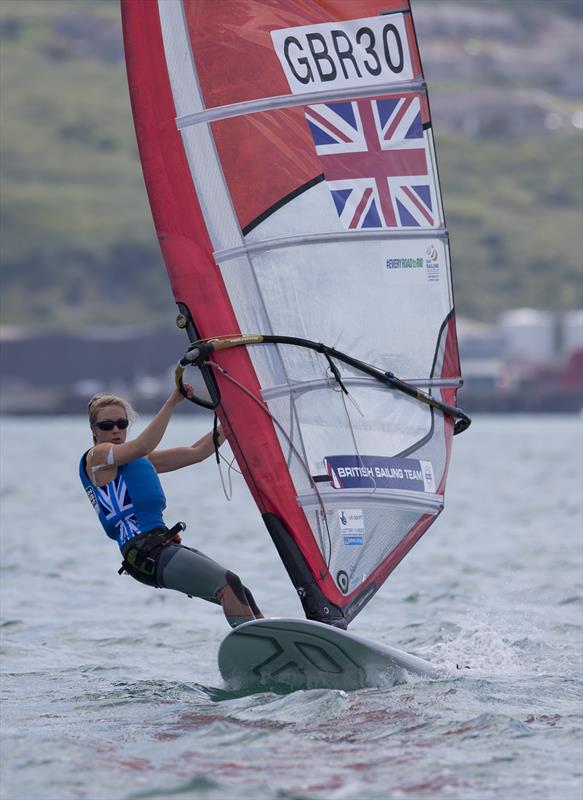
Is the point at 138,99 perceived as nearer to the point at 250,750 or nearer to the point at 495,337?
the point at 250,750

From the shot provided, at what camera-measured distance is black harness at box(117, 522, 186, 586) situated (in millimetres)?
7305

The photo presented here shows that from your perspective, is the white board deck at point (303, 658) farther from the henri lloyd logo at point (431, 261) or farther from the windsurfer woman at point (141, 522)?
the henri lloyd logo at point (431, 261)

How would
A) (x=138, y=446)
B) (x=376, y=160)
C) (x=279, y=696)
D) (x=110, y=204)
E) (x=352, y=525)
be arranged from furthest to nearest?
(x=110, y=204)
(x=376, y=160)
(x=352, y=525)
(x=279, y=696)
(x=138, y=446)

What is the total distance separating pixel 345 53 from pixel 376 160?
54 centimetres

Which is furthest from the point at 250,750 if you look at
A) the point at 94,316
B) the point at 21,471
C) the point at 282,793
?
the point at 94,316

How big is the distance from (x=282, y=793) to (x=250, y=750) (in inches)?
24.3

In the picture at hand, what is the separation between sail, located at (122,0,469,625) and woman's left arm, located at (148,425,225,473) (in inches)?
7.6

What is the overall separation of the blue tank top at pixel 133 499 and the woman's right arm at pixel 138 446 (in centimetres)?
13

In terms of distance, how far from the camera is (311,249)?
7762mm

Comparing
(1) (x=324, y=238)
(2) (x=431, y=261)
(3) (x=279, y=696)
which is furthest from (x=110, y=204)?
(3) (x=279, y=696)

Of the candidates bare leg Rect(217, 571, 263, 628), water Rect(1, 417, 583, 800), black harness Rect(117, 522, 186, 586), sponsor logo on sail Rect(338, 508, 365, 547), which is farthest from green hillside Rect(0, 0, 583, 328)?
bare leg Rect(217, 571, 263, 628)

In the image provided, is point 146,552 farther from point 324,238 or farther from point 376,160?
point 376,160

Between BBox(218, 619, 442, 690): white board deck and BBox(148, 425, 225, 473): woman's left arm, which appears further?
BBox(148, 425, 225, 473): woman's left arm

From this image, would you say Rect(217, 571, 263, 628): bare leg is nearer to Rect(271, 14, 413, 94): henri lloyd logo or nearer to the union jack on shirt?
the union jack on shirt
